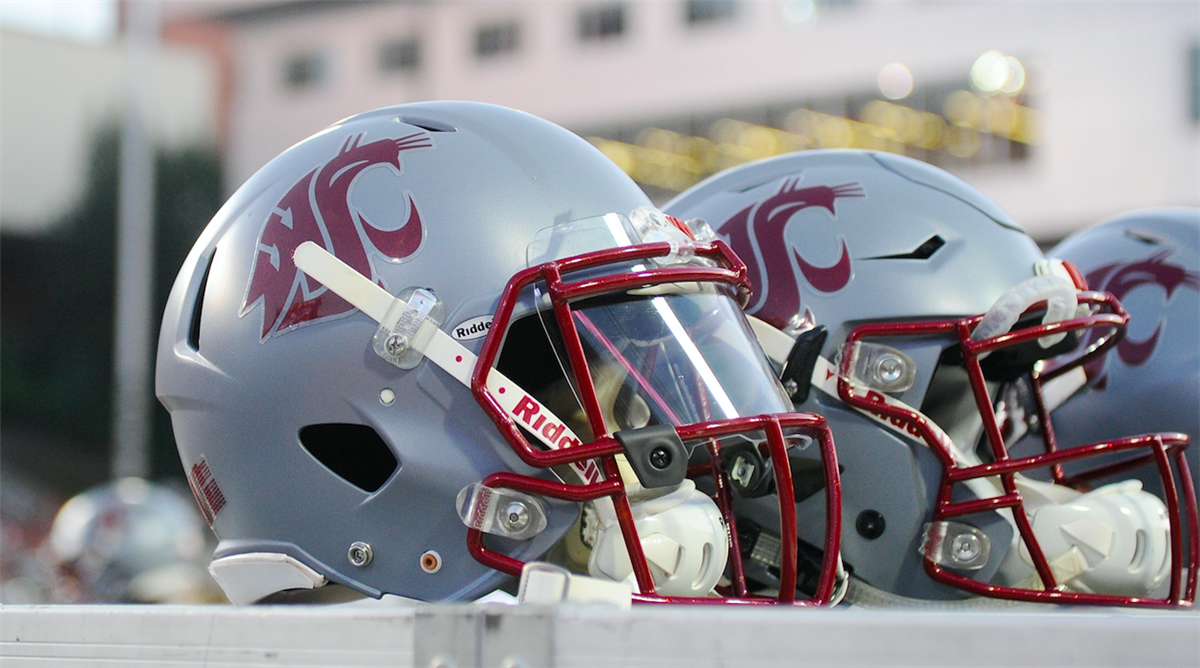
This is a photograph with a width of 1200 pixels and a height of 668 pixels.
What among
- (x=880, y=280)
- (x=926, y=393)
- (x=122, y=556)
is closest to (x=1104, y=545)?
(x=926, y=393)

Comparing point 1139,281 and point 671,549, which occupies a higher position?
point 1139,281

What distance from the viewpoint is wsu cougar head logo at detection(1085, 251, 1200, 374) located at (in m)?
1.91

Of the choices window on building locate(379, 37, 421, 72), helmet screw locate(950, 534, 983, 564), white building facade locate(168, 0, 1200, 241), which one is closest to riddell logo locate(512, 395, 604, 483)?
helmet screw locate(950, 534, 983, 564)

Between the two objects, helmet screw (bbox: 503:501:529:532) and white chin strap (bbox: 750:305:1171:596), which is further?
white chin strap (bbox: 750:305:1171:596)

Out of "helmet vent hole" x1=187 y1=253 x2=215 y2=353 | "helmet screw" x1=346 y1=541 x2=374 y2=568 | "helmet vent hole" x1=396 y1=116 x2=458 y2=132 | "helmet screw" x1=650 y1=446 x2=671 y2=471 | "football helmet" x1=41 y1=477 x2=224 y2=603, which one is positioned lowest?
"football helmet" x1=41 y1=477 x2=224 y2=603

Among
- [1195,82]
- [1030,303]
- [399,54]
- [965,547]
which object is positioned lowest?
[965,547]

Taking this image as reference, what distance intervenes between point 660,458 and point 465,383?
221 millimetres

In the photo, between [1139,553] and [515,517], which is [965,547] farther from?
[515,517]

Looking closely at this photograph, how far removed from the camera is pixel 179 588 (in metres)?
3.91

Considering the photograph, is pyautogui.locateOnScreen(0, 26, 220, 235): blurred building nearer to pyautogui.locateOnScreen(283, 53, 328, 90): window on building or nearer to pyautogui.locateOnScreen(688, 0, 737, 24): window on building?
pyautogui.locateOnScreen(283, 53, 328, 90): window on building

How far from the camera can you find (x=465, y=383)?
4.04ft

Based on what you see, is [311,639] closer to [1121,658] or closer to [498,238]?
[1121,658]

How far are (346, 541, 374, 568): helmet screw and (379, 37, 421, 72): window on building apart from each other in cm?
1578

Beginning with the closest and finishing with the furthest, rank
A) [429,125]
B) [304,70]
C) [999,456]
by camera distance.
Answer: [429,125]
[999,456]
[304,70]
